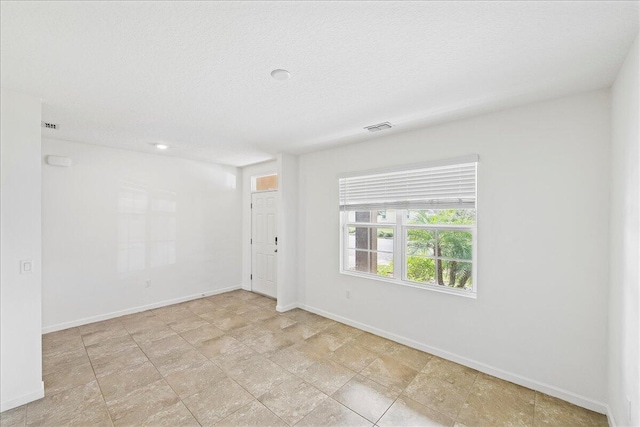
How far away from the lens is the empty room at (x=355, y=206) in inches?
62.4

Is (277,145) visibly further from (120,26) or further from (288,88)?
(120,26)

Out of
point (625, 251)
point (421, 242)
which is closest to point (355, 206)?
point (421, 242)

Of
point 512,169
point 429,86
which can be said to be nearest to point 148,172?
point 429,86

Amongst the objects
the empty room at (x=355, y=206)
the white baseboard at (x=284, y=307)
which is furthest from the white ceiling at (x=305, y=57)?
the white baseboard at (x=284, y=307)

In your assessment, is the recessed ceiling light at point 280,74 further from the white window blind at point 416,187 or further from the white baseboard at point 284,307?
the white baseboard at point 284,307

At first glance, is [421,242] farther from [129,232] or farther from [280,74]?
[129,232]

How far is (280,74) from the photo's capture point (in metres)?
1.98

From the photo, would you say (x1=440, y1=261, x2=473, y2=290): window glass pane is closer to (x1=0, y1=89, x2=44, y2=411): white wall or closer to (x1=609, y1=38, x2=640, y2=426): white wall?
(x1=609, y1=38, x2=640, y2=426): white wall

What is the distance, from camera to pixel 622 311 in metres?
1.79

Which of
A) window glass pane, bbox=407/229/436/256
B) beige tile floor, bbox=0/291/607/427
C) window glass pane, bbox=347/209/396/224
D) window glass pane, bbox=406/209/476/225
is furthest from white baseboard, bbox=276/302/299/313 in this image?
window glass pane, bbox=406/209/476/225

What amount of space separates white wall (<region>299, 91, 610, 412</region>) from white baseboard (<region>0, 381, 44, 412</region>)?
11.5 ft

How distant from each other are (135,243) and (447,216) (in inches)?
180

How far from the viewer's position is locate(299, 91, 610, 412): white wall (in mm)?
2193

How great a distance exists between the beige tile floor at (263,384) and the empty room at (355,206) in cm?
2
